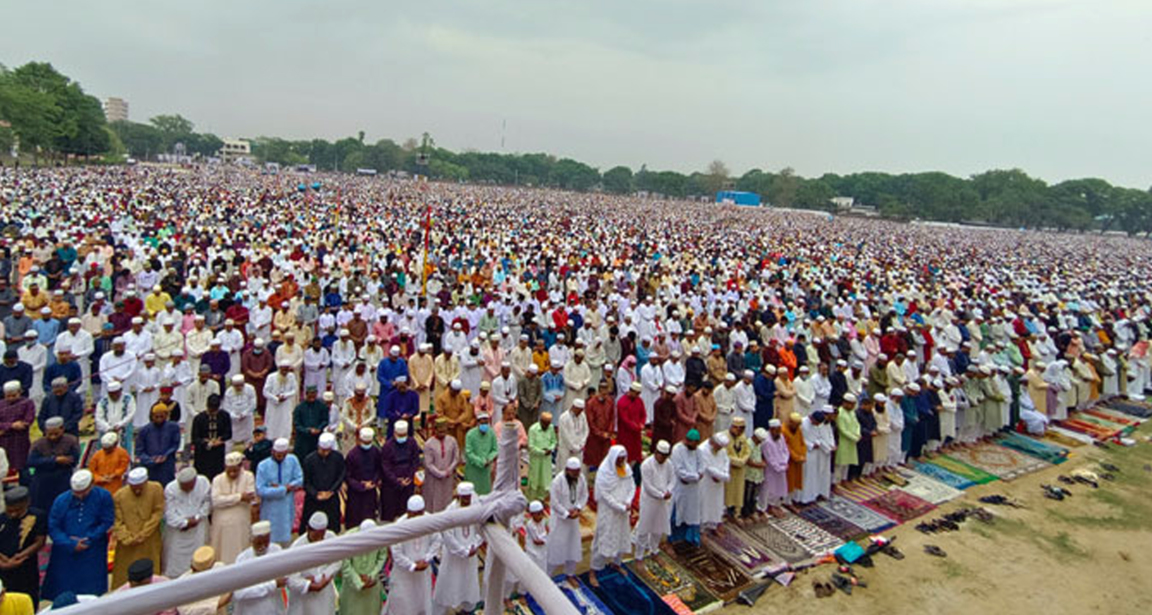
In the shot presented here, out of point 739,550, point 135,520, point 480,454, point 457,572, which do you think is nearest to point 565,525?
point 457,572

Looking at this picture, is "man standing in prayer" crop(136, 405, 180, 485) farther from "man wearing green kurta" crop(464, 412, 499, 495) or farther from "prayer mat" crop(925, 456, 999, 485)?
"prayer mat" crop(925, 456, 999, 485)

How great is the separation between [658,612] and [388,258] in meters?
12.1

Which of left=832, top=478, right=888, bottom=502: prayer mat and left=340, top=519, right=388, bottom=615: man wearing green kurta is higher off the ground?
left=340, top=519, right=388, bottom=615: man wearing green kurta

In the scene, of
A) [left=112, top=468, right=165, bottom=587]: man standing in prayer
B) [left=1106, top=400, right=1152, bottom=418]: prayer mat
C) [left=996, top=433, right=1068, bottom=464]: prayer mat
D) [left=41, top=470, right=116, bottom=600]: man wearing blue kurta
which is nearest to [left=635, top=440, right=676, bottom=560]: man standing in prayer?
[left=112, top=468, right=165, bottom=587]: man standing in prayer

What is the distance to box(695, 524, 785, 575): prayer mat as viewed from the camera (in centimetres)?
601

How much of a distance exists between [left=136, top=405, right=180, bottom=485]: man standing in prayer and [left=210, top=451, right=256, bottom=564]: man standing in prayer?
841 mm

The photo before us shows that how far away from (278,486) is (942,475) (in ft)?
27.0

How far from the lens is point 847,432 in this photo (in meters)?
7.54

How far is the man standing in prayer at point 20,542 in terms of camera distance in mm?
4121

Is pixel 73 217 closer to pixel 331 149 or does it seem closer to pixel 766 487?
pixel 766 487

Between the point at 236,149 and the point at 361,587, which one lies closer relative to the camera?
the point at 361,587

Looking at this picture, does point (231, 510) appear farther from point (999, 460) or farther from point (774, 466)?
point (999, 460)

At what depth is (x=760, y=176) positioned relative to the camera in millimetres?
103062

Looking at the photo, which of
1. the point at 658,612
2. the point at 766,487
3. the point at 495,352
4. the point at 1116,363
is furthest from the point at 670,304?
the point at 1116,363
